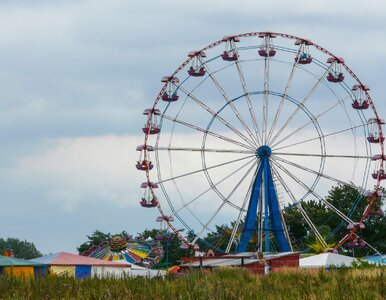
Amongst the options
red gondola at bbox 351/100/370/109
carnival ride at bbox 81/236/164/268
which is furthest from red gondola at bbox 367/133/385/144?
carnival ride at bbox 81/236/164/268

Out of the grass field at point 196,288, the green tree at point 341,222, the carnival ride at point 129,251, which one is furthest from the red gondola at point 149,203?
the green tree at point 341,222

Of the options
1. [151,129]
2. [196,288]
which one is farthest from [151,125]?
[196,288]

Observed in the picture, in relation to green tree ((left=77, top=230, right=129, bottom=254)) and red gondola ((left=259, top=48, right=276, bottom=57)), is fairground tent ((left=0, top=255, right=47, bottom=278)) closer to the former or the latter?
red gondola ((left=259, top=48, right=276, bottom=57))

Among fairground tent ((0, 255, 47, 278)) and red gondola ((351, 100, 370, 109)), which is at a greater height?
red gondola ((351, 100, 370, 109))

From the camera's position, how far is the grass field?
23.1 metres

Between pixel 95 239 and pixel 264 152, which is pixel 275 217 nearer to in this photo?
pixel 264 152

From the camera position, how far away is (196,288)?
77.0ft

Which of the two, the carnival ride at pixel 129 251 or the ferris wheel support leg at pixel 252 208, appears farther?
the carnival ride at pixel 129 251

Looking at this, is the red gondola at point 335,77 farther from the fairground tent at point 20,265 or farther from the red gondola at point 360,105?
the fairground tent at point 20,265

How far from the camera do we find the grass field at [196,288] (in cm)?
2311

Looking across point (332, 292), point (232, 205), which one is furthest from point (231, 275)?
point (232, 205)

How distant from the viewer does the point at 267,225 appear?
61.1 metres

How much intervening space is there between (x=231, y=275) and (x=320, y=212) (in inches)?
2743

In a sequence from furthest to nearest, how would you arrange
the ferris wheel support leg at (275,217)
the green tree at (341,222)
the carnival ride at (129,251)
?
the green tree at (341,222), the carnival ride at (129,251), the ferris wheel support leg at (275,217)
